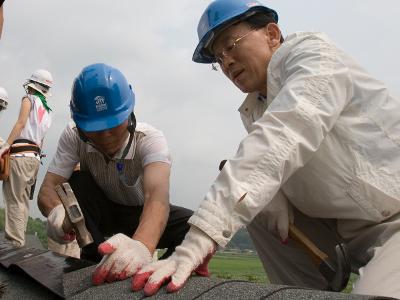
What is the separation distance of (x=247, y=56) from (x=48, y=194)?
1.75 metres

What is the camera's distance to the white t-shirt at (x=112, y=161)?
11.2 ft

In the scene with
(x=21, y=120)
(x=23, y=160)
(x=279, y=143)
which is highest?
(x=279, y=143)

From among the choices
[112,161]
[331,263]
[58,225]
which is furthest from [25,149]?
[331,263]

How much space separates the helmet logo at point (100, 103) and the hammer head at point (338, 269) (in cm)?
174

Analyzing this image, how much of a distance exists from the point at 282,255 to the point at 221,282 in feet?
4.95

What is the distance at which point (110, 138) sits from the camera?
329 cm

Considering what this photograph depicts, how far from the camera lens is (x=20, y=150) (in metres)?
5.71

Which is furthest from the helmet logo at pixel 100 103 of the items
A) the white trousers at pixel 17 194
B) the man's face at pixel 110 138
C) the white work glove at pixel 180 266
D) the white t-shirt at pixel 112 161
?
the white trousers at pixel 17 194

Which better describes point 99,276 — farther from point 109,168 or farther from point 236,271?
point 236,271

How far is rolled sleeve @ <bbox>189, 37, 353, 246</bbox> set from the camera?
1787 mm

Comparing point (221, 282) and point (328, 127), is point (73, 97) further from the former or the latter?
point (221, 282)

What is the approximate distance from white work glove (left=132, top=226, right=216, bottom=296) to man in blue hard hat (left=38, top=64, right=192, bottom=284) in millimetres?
908

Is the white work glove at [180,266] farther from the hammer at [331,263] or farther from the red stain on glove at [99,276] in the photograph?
the hammer at [331,263]

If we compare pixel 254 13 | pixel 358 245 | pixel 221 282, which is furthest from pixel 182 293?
pixel 254 13
